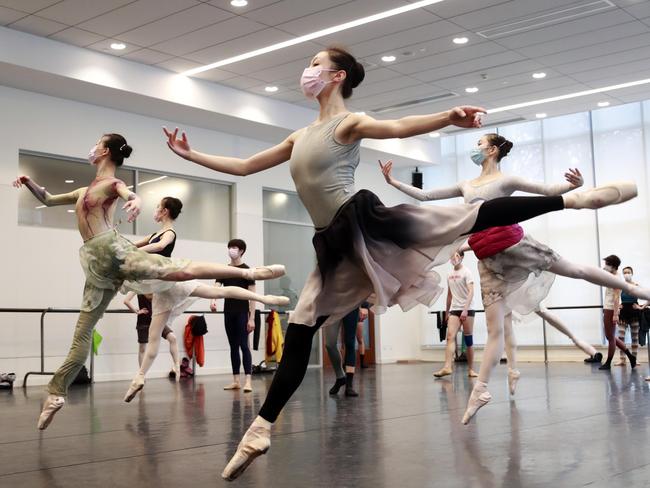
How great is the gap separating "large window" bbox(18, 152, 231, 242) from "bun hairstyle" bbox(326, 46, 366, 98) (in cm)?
778

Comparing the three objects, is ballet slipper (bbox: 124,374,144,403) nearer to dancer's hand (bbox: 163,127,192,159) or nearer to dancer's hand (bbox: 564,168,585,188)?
dancer's hand (bbox: 163,127,192,159)

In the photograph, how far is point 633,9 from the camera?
31.9ft

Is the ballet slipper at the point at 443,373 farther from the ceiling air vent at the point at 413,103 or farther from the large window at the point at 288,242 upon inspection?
the ceiling air vent at the point at 413,103

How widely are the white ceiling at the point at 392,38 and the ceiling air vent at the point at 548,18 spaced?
1.0 inches

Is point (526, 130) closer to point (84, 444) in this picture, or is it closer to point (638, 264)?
point (638, 264)

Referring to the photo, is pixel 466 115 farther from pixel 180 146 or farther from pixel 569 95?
pixel 569 95

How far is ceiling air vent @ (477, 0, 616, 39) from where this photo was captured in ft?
31.3

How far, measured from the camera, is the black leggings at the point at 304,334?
9.84ft

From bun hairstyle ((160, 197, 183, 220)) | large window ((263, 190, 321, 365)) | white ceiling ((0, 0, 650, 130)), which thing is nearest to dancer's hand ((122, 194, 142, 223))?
bun hairstyle ((160, 197, 183, 220))

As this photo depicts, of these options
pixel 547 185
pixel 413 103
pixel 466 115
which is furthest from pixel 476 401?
pixel 413 103

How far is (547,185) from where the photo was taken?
449 cm

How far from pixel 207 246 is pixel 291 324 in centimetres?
998

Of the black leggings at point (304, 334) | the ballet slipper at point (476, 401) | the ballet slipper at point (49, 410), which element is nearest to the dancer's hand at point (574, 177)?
the black leggings at point (304, 334)

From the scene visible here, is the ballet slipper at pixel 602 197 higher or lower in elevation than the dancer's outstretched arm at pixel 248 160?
lower
